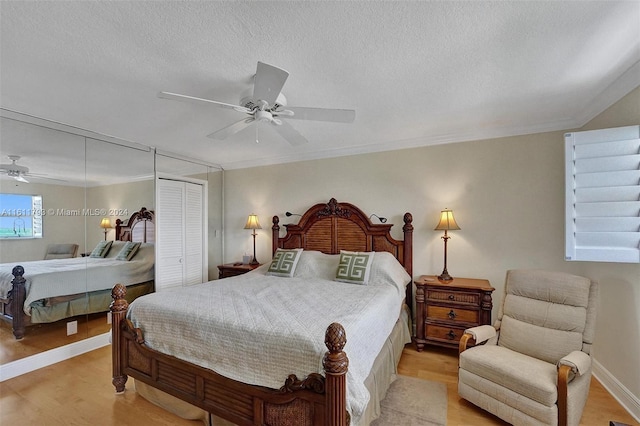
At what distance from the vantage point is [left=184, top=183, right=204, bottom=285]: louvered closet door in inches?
173

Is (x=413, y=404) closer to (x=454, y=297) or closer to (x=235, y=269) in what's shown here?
(x=454, y=297)

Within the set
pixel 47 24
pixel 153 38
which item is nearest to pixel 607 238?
pixel 153 38

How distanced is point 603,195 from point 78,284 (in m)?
5.24

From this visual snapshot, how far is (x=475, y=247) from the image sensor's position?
3.24 meters

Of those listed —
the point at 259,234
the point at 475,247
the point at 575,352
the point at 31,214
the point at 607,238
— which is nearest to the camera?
the point at 575,352

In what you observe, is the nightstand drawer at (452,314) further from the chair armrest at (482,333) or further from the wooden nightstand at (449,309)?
the chair armrest at (482,333)

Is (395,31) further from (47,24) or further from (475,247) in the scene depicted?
(475,247)

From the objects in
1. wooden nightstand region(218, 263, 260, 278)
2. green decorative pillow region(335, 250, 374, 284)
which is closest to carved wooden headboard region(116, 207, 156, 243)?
wooden nightstand region(218, 263, 260, 278)

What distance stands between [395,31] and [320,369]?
1.95 metres

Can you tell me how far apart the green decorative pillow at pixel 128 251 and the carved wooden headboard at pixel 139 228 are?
69 millimetres

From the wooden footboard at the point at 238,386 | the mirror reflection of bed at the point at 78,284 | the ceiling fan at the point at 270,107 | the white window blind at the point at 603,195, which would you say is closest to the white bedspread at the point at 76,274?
the mirror reflection of bed at the point at 78,284

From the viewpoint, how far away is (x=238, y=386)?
1.72 meters

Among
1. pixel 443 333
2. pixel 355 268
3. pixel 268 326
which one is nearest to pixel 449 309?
pixel 443 333

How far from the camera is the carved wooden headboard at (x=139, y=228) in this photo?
3627 millimetres
